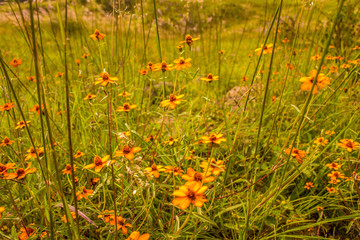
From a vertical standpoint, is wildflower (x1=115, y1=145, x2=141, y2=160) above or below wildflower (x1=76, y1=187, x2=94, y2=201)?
above

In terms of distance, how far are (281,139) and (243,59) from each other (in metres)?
2.73

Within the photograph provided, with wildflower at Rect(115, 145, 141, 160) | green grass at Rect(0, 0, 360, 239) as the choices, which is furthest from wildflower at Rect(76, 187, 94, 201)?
wildflower at Rect(115, 145, 141, 160)

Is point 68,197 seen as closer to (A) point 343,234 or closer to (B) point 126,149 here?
(B) point 126,149

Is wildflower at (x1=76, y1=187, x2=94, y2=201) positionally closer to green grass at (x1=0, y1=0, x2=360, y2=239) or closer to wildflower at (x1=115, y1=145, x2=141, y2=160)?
green grass at (x1=0, y1=0, x2=360, y2=239)

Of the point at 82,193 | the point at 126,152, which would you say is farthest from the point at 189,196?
the point at 82,193

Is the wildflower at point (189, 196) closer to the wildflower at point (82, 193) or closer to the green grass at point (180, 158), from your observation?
the green grass at point (180, 158)

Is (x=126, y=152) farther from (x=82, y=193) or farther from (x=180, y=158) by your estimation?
(x=180, y=158)

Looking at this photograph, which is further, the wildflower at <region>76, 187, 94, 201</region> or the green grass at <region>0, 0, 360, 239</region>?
the wildflower at <region>76, 187, 94, 201</region>

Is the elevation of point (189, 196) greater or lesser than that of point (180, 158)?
greater

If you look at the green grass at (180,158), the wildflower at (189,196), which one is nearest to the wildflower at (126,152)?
the green grass at (180,158)

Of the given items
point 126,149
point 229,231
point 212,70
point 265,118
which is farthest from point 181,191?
point 212,70

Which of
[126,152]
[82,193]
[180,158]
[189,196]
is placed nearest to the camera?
[189,196]

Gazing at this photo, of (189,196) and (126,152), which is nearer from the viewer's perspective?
(189,196)

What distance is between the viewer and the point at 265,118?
5.46ft
